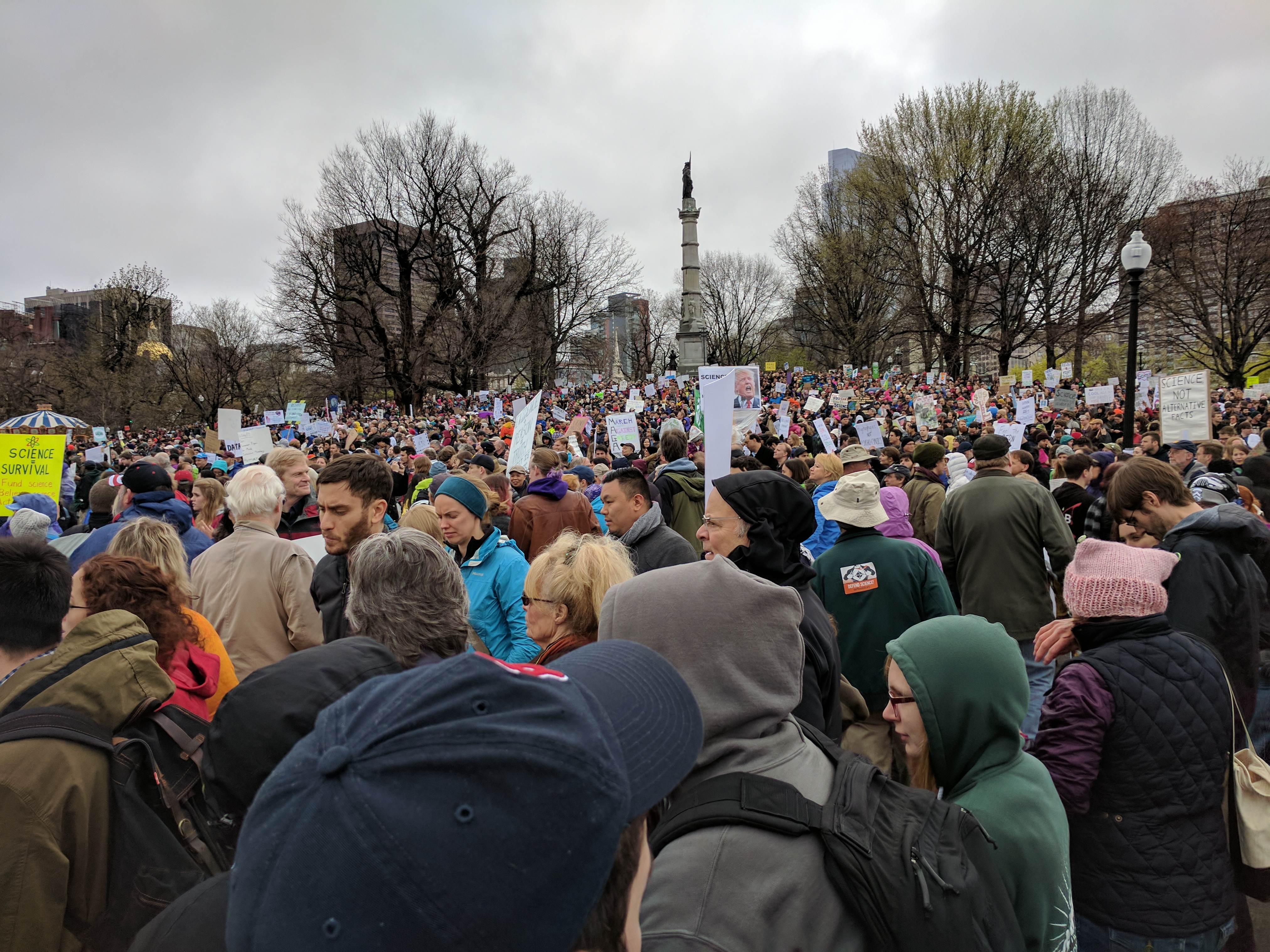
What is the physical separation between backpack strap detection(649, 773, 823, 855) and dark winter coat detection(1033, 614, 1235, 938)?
1.30 metres

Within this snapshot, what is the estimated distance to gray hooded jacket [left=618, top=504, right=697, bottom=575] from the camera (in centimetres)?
415

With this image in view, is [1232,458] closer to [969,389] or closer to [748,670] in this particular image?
[748,670]

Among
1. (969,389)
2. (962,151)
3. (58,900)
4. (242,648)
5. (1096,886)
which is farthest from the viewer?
(962,151)

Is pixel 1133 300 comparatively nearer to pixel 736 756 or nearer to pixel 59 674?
pixel 736 756

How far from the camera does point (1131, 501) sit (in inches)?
142

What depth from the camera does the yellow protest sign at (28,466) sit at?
6570mm

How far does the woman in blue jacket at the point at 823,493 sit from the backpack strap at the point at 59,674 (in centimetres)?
321

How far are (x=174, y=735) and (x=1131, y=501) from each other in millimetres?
3973

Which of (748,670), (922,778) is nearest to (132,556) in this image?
(748,670)

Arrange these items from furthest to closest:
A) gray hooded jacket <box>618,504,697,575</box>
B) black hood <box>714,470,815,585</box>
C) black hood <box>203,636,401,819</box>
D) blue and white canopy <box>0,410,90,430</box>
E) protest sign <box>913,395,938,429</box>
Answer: protest sign <box>913,395,938,429</box> < blue and white canopy <box>0,410,90,430</box> < gray hooded jacket <box>618,504,697,575</box> < black hood <box>714,470,815,585</box> < black hood <box>203,636,401,819</box>

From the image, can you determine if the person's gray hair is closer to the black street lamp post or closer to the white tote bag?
the white tote bag

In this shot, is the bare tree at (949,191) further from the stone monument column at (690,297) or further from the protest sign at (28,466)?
the protest sign at (28,466)

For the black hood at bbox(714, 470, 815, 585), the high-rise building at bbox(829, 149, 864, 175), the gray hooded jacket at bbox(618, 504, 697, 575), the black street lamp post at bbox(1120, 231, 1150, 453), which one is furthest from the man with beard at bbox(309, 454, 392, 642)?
the high-rise building at bbox(829, 149, 864, 175)

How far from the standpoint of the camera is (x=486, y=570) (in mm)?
3676
